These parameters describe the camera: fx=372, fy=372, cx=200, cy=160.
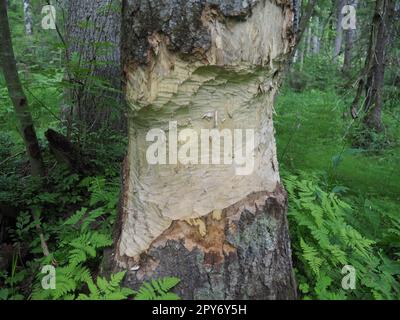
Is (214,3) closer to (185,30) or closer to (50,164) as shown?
(185,30)

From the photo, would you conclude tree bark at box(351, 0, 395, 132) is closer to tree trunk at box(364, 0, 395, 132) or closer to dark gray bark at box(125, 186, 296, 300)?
tree trunk at box(364, 0, 395, 132)

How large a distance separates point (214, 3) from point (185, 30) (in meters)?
0.18

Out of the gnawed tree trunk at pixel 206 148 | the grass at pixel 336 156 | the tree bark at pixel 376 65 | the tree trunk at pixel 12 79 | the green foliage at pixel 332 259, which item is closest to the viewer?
the gnawed tree trunk at pixel 206 148

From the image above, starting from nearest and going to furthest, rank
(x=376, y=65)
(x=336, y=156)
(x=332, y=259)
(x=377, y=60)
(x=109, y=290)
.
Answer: (x=109, y=290) < (x=332, y=259) < (x=336, y=156) < (x=377, y=60) < (x=376, y=65)

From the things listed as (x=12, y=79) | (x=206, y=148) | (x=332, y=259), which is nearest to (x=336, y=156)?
(x=332, y=259)

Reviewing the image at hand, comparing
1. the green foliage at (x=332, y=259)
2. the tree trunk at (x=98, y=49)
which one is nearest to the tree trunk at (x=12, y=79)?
the tree trunk at (x=98, y=49)

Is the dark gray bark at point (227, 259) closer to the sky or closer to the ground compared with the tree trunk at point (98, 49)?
closer to the ground

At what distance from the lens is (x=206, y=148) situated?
2.01m

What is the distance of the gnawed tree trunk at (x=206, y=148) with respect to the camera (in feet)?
5.88

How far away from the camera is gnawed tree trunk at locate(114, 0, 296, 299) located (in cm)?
179

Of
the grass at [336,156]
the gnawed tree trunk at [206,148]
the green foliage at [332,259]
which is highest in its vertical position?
the gnawed tree trunk at [206,148]

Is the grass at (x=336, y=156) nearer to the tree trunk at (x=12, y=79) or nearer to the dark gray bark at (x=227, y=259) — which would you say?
the dark gray bark at (x=227, y=259)

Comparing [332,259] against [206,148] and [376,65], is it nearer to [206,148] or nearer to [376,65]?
[206,148]

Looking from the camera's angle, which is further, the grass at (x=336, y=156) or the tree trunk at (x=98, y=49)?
the grass at (x=336, y=156)
